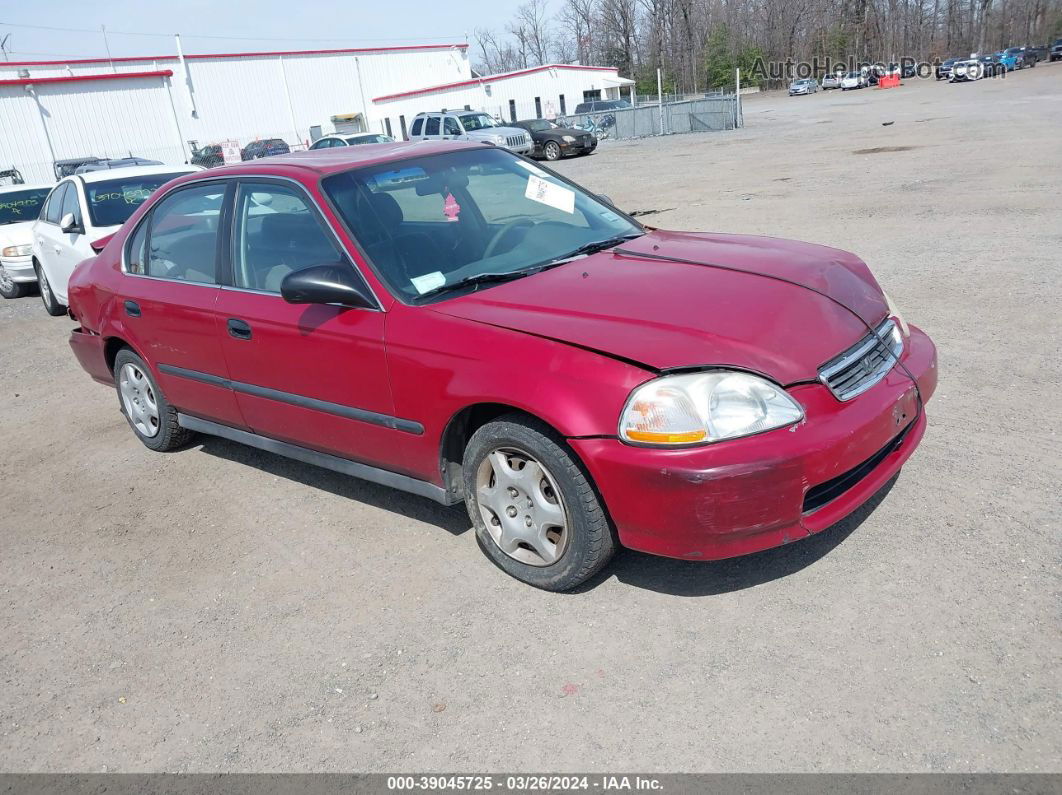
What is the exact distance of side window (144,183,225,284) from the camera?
4562 mm

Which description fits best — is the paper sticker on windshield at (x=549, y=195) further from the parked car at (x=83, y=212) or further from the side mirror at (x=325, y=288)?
the parked car at (x=83, y=212)

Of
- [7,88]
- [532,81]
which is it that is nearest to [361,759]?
[7,88]

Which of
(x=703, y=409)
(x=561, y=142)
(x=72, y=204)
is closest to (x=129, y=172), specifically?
(x=72, y=204)

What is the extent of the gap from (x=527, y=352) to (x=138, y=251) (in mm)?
3175

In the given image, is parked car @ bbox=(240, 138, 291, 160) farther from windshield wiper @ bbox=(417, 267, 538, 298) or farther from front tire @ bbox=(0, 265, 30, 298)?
windshield wiper @ bbox=(417, 267, 538, 298)

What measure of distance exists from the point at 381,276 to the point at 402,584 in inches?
53.0

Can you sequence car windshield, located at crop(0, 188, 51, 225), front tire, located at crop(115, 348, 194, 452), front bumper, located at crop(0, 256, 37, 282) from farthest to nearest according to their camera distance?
car windshield, located at crop(0, 188, 51, 225) < front bumper, located at crop(0, 256, 37, 282) < front tire, located at crop(115, 348, 194, 452)

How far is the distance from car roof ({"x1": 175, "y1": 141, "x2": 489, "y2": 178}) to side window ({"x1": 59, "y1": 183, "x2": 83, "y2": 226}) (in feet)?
18.5

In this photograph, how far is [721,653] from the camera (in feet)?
9.84

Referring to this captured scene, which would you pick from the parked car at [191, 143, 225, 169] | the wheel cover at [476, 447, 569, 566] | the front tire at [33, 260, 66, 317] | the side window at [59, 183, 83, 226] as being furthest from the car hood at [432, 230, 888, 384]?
the parked car at [191, 143, 225, 169]

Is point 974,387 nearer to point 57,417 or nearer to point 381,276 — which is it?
point 381,276

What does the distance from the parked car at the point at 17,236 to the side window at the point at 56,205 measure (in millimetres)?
1314

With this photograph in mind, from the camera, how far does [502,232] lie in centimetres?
413

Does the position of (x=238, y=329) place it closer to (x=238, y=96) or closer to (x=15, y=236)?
(x=15, y=236)
